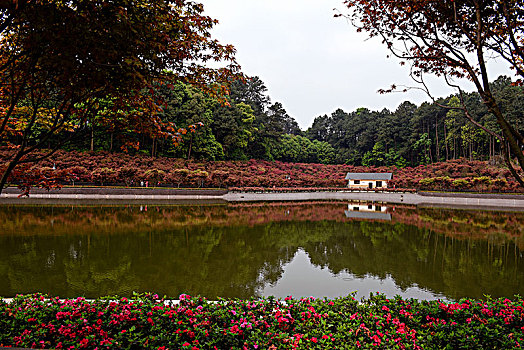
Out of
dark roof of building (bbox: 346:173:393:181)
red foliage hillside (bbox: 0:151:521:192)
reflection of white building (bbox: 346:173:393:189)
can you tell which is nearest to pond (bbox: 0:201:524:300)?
red foliage hillside (bbox: 0:151:521:192)

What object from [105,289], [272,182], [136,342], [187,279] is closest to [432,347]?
[136,342]

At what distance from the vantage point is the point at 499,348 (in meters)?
3.01

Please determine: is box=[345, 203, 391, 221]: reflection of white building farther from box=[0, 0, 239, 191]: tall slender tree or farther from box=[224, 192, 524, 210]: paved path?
box=[0, 0, 239, 191]: tall slender tree

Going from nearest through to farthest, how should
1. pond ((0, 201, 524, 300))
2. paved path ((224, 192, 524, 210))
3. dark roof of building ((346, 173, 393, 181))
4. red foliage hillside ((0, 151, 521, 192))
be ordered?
pond ((0, 201, 524, 300))
paved path ((224, 192, 524, 210))
red foliage hillside ((0, 151, 521, 192))
dark roof of building ((346, 173, 393, 181))

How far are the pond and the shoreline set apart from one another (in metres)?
9.40

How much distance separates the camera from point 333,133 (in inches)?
3000

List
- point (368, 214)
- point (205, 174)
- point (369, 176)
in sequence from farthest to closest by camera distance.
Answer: point (369, 176) < point (205, 174) < point (368, 214)

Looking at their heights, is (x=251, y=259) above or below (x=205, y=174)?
below

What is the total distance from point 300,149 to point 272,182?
27364 mm

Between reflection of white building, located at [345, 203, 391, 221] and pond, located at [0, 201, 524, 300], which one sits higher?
pond, located at [0, 201, 524, 300]

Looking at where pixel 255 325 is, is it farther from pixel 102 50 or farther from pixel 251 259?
pixel 251 259

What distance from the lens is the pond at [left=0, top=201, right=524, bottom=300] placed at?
5.80 m

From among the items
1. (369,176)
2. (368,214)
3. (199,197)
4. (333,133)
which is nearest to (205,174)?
(199,197)

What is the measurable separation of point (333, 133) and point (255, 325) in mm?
76440
